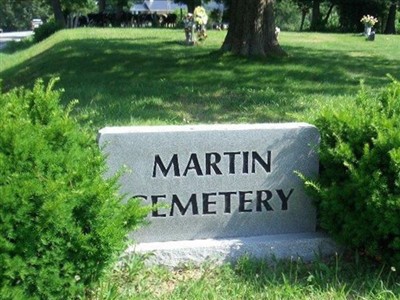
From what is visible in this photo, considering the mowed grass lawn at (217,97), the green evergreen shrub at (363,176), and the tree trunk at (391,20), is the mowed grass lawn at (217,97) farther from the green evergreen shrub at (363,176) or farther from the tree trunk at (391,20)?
the tree trunk at (391,20)

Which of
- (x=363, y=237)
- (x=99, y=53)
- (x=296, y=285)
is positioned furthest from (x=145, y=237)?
(x=99, y=53)

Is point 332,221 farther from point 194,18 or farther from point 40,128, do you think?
point 194,18

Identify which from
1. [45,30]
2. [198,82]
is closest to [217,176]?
[198,82]

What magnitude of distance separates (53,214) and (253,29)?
9.44 metres

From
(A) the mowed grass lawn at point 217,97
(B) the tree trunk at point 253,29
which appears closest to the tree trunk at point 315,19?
(A) the mowed grass lawn at point 217,97

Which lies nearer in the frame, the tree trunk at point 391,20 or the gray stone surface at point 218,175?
the gray stone surface at point 218,175

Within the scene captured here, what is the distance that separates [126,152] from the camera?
3.90 metres

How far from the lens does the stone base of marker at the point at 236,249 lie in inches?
157

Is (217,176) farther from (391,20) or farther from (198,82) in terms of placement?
(391,20)

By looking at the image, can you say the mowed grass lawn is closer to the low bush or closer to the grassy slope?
the grassy slope

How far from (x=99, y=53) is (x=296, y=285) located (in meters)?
11.2

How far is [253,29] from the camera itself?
11898 mm

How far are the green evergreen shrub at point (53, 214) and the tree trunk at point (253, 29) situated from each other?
882 cm

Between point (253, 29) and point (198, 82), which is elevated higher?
point (253, 29)
